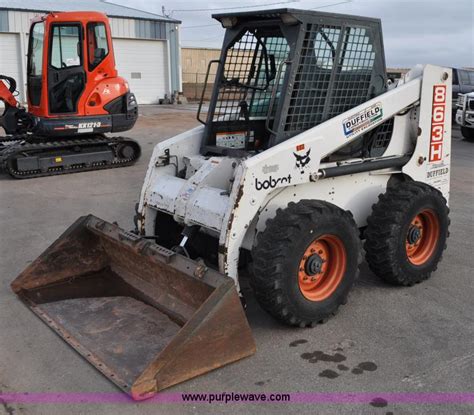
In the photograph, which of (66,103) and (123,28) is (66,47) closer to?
(66,103)

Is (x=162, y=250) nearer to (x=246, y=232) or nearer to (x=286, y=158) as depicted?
(x=246, y=232)

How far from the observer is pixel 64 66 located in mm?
10375

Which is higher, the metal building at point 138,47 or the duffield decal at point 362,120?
the metal building at point 138,47

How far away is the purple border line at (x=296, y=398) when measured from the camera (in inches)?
133

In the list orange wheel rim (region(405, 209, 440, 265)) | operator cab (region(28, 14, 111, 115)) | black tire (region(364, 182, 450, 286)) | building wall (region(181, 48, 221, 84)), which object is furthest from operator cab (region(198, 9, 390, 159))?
building wall (region(181, 48, 221, 84))

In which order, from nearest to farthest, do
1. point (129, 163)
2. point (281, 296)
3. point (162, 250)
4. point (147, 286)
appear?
point (281, 296)
point (162, 250)
point (147, 286)
point (129, 163)

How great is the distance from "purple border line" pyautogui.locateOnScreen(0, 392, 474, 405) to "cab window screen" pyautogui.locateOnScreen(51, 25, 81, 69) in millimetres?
8060

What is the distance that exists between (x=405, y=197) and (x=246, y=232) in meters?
1.48

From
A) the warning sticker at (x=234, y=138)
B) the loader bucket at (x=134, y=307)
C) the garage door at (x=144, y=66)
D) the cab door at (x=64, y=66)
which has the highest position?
the garage door at (x=144, y=66)

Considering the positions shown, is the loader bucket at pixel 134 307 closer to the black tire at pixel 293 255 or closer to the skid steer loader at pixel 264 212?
the skid steer loader at pixel 264 212

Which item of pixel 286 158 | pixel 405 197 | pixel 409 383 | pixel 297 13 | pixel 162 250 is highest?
pixel 297 13

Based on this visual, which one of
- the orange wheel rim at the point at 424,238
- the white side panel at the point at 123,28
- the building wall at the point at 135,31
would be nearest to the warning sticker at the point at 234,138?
the orange wheel rim at the point at 424,238

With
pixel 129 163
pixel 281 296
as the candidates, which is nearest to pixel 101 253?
pixel 281 296

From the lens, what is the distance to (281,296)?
3.95m
